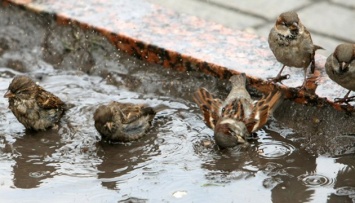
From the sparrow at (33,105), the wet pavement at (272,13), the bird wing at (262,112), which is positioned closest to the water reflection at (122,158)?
the sparrow at (33,105)

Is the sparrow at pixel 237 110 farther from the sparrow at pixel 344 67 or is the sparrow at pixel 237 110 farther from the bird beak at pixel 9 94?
the bird beak at pixel 9 94

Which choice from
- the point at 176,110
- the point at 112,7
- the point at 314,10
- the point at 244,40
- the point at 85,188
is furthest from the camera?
the point at 314,10

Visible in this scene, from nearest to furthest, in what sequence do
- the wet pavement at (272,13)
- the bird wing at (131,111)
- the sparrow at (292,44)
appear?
the bird wing at (131,111) < the sparrow at (292,44) < the wet pavement at (272,13)

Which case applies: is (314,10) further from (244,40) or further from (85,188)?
(85,188)

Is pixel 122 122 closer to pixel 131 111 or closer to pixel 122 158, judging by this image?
pixel 131 111

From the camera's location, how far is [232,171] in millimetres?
6098

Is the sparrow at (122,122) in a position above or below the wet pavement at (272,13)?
below

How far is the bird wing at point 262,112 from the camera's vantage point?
6.61 m

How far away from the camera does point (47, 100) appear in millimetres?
7148

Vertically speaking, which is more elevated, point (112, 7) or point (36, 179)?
point (112, 7)

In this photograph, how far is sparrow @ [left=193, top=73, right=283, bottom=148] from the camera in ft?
21.6

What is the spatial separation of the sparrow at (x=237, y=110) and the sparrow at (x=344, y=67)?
428 mm

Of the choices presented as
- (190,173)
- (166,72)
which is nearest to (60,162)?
(190,173)

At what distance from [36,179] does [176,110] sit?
1.46 m
